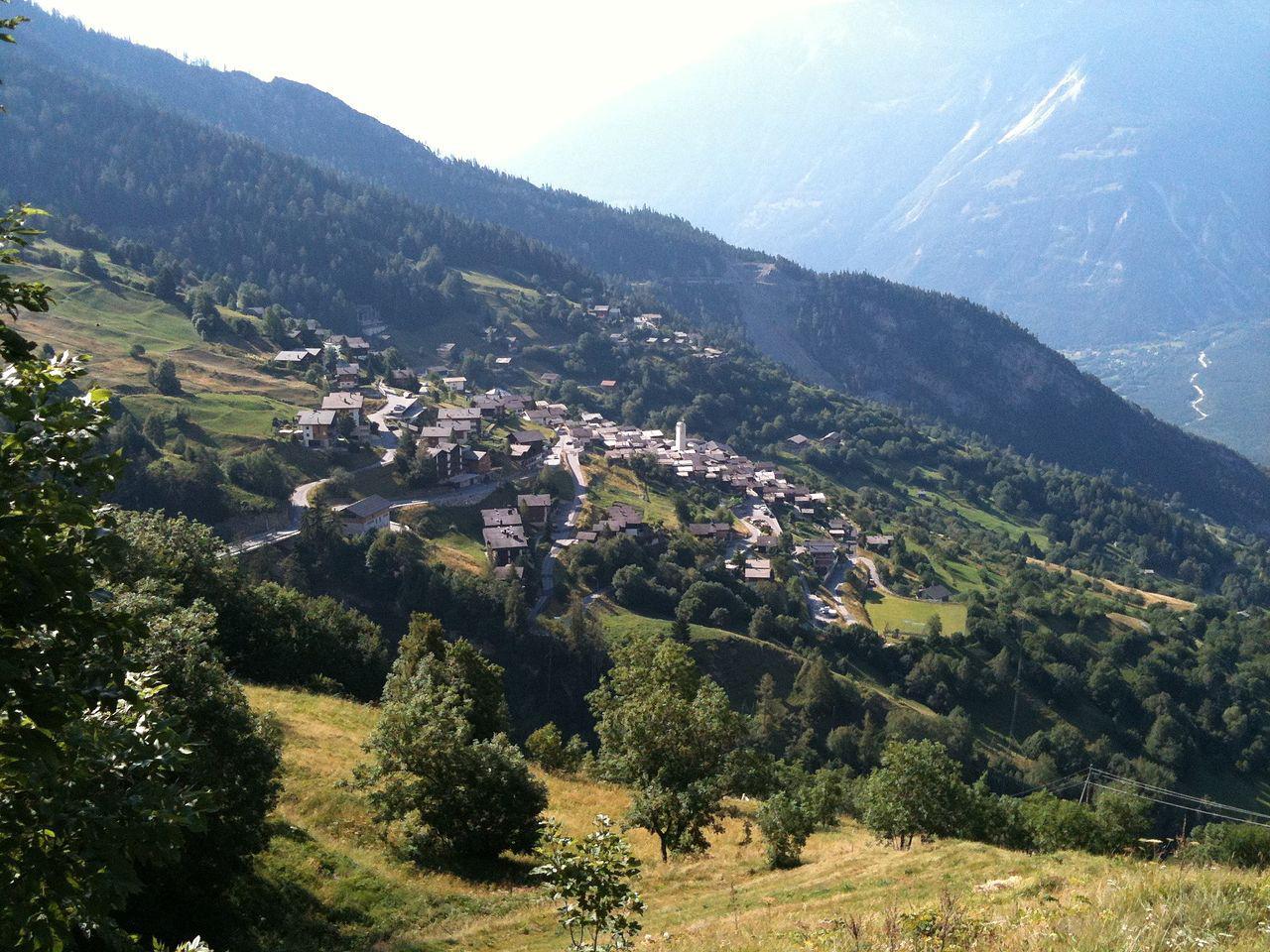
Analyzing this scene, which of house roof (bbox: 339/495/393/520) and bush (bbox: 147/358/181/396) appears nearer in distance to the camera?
house roof (bbox: 339/495/393/520)

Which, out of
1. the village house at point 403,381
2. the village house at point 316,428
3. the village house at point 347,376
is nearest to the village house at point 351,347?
the village house at point 403,381

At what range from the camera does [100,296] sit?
126188 mm

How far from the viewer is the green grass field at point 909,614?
320 feet

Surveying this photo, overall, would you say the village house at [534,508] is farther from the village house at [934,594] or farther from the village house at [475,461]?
the village house at [934,594]

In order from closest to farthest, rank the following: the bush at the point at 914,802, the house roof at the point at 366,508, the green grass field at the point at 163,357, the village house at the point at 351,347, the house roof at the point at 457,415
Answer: the bush at the point at 914,802 < the house roof at the point at 366,508 < the green grass field at the point at 163,357 < the house roof at the point at 457,415 < the village house at the point at 351,347

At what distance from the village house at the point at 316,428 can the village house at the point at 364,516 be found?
11.4 meters

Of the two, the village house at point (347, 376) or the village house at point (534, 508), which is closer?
the village house at point (534, 508)

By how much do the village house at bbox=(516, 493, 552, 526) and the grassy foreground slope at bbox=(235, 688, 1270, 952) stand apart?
59537mm

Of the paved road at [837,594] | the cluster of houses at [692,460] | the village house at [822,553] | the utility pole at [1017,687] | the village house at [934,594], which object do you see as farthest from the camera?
the cluster of houses at [692,460]

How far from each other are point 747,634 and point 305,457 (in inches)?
1906

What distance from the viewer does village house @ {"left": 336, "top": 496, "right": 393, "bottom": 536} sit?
77.8 metres

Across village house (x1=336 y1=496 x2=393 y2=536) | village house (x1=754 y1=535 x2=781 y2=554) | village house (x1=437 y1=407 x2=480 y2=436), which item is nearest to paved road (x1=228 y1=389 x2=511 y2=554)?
village house (x1=336 y1=496 x2=393 y2=536)

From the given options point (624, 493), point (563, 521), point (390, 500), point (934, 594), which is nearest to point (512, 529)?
point (563, 521)

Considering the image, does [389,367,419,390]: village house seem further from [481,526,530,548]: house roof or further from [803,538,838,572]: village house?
[803,538,838,572]: village house
